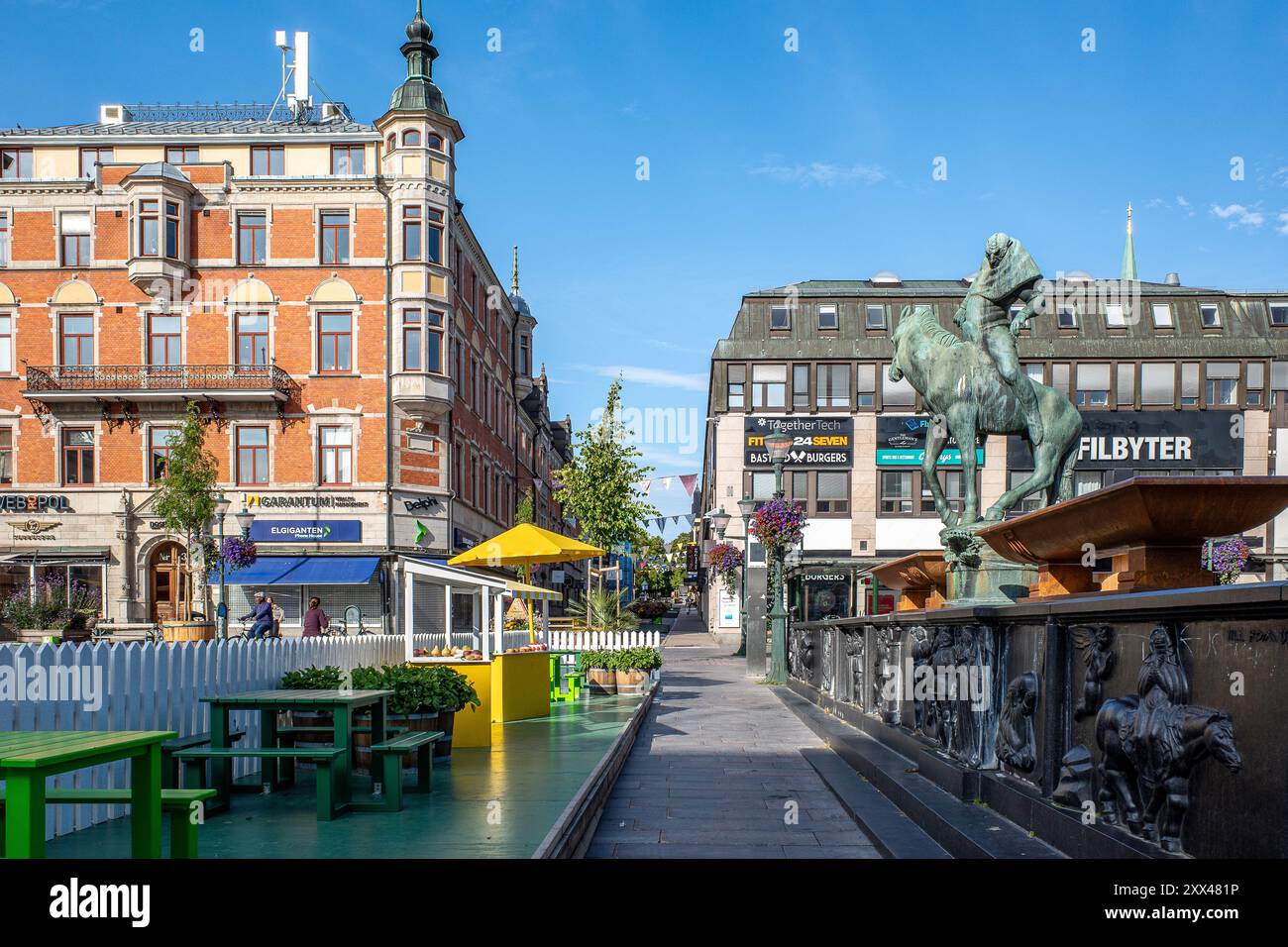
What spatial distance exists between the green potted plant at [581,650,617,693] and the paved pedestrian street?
4.16 feet

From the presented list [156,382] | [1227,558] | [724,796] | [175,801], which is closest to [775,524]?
[724,796]

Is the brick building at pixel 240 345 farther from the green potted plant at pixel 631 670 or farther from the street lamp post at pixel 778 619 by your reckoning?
the green potted plant at pixel 631 670

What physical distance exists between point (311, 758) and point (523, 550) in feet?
27.6

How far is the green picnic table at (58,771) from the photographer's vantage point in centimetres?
329

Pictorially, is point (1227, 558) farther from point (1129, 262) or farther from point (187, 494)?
point (1129, 262)

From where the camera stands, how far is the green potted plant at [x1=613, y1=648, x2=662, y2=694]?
17.2 meters

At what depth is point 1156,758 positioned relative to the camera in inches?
171

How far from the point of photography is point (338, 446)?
33656mm

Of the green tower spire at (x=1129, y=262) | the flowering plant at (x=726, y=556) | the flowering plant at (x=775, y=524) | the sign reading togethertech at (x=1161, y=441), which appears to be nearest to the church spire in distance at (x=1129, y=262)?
the green tower spire at (x=1129, y=262)

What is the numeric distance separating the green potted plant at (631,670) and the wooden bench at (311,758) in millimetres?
10805

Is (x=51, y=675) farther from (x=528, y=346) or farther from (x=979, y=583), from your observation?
(x=528, y=346)

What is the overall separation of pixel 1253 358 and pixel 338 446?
4126cm

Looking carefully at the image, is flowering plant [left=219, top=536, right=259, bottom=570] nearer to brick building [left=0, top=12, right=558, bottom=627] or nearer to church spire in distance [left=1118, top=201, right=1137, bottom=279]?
brick building [left=0, top=12, right=558, bottom=627]

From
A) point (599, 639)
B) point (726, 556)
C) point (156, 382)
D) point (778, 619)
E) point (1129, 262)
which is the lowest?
point (599, 639)
